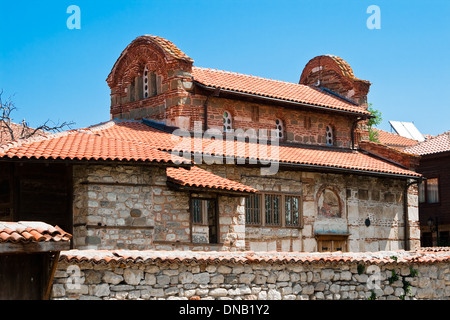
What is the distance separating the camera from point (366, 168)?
75.4 feet

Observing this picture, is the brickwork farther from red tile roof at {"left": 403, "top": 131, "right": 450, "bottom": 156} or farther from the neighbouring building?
the neighbouring building

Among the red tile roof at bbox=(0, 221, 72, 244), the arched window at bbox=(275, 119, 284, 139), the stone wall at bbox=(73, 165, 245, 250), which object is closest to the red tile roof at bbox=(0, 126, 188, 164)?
the stone wall at bbox=(73, 165, 245, 250)

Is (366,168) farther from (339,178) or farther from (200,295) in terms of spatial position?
(200,295)

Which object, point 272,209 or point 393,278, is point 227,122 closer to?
point 272,209

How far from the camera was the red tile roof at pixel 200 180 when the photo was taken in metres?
16.8

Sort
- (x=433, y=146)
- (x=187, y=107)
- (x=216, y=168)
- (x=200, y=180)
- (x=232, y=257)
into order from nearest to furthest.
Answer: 1. (x=232, y=257)
2. (x=200, y=180)
3. (x=216, y=168)
4. (x=187, y=107)
5. (x=433, y=146)

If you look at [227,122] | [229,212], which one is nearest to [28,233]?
[229,212]

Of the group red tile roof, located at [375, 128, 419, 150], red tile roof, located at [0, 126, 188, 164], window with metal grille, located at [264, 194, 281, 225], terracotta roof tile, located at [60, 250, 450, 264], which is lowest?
terracotta roof tile, located at [60, 250, 450, 264]

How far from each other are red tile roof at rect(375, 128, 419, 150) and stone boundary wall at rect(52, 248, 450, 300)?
3080 centimetres

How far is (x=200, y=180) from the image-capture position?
1748 cm

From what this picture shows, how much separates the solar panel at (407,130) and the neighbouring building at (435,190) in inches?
725

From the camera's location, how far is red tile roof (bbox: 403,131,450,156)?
108 feet

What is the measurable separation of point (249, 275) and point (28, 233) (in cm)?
453

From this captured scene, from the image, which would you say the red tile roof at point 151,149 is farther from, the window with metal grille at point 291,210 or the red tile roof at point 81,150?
the window with metal grille at point 291,210
